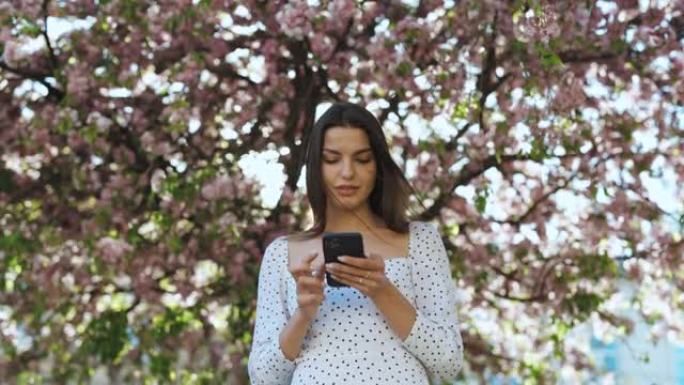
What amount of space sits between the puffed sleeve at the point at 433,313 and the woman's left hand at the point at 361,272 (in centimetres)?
11

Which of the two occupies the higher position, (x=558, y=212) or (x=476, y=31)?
(x=476, y=31)

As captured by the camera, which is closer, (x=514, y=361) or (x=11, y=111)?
(x=11, y=111)

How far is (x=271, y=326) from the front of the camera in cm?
223

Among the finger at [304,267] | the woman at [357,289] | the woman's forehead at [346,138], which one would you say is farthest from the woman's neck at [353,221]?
the finger at [304,267]

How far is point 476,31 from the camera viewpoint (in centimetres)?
412

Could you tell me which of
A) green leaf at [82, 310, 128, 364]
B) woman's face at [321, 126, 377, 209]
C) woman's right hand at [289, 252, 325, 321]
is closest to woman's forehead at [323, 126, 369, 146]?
woman's face at [321, 126, 377, 209]

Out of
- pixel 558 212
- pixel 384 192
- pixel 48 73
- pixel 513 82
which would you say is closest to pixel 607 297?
pixel 558 212

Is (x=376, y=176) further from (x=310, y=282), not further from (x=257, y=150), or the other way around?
(x=257, y=150)

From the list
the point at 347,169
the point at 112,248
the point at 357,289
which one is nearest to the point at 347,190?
the point at 347,169

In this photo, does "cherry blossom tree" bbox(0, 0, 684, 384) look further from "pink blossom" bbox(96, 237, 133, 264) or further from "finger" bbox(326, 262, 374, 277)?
"finger" bbox(326, 262, 374, 277)

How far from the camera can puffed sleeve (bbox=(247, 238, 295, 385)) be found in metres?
2.19

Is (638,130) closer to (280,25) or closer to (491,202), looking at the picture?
(491,202)

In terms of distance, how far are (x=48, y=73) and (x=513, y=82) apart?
57.3 inches

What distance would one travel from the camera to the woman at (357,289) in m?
2.10
